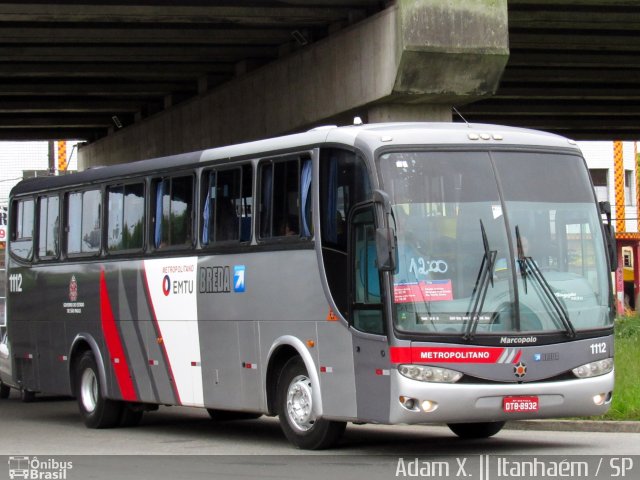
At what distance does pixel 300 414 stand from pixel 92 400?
513cm

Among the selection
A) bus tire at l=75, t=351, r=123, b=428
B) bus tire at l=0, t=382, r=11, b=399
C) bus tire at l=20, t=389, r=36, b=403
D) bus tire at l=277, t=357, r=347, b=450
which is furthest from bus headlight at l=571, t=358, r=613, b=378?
bus tire at l=0, t=382, r=11, b=399

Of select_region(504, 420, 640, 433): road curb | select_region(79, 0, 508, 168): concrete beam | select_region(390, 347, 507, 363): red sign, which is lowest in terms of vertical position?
select_region(504, 420, 640, 433): road curb

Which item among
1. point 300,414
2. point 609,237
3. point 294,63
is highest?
point 294,63

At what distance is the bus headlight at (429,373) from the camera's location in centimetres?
1263

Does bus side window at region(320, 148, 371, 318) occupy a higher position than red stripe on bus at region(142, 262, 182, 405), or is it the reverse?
bus side window at region(320, 148, 371, 318)

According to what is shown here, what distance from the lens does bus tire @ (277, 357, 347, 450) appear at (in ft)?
45.2

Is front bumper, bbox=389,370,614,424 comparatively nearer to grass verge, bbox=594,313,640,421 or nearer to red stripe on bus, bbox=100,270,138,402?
grass verge, bbox=594,313,640,421

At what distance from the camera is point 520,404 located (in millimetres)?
12766

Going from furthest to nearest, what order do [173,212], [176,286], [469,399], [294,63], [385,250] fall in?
[294,63] → [173,212] → [176,286] → [469,399] → [385,250]

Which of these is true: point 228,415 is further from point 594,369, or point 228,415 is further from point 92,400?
point 594,369

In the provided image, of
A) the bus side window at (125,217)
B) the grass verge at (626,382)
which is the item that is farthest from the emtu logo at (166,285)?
the grass verge at (626,382)

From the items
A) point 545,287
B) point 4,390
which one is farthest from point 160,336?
point 4,390

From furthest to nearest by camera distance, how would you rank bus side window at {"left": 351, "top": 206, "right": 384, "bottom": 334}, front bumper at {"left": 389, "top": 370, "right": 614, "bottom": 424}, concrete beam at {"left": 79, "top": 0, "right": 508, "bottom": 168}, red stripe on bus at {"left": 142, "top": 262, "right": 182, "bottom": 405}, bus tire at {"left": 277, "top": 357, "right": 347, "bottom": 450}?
1. concrete beam at {"left": 79, "top": 0, "right": 508, "bottom": 168}
2. red stripe on bus at {"left": 142, "top": 262, "right": 182, "bottom": 405}
3. bus tire at {"left": 277, "top": 357, "right": 347, "bottom": 450}
4. bus side window at {"left": 351, "top": 206, "right": 384, "bottom": 334}
5. front bumper at {"left": 389, "top": 370, "right": 614, "bottom": 424}

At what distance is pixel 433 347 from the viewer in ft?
41.5
